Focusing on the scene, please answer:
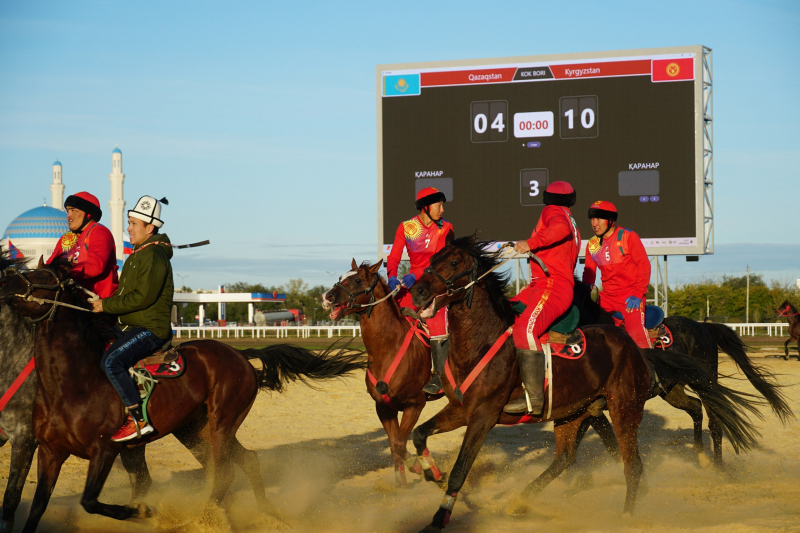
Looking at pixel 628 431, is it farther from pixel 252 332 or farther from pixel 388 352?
pixel 252 332

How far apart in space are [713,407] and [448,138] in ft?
30.6

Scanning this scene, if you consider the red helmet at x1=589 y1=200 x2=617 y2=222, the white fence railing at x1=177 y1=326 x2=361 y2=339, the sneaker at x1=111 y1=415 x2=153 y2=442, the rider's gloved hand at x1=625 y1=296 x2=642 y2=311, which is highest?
the red helmet at x1=589 y1=200 x2=617 y2=222

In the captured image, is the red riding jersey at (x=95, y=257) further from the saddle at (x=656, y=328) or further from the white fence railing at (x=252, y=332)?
the white fence railing at (x=252, y=332)

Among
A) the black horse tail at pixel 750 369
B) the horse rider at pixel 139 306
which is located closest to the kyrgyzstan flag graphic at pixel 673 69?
the black horse tail at pixel 750 369

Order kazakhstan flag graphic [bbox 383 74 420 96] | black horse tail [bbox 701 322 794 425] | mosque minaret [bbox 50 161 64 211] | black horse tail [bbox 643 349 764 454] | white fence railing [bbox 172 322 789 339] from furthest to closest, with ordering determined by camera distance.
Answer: mosque minaret [bbox 50 161 64 211] → white fence railing [bbox 172 322 789 339] → kazakhstan flag graphic [bbox 383 74 420 96] → black horse tail [bbox 701 322 794 425] → black horse tail [bbox 643 349 764 454]

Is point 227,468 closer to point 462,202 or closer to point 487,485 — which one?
point 487,485

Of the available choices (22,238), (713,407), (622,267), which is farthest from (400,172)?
(22,238)

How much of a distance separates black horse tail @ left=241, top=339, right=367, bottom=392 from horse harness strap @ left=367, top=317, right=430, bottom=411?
296 millimetres

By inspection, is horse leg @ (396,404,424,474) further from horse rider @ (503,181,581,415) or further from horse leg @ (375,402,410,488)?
horse rider @ (503,181,581,415)

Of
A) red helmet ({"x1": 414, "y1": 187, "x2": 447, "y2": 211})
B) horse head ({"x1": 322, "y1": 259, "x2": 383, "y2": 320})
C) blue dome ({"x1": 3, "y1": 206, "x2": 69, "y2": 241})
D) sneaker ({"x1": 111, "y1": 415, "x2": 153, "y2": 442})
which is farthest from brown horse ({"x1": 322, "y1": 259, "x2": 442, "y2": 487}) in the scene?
blue dome ({"x1": 3, "y1": 206, "x2": 69, "y2": 241})

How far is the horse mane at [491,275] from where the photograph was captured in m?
5.14

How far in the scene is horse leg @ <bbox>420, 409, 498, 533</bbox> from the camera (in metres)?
4.76

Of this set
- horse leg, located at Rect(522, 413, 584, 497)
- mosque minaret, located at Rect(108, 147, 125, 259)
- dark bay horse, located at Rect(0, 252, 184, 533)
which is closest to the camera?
dark bay horse, located at Rect(0, 252, 184, 533)

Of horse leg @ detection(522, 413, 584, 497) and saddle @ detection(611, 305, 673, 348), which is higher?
saddle @ detection(611, 305, 673, 348)
